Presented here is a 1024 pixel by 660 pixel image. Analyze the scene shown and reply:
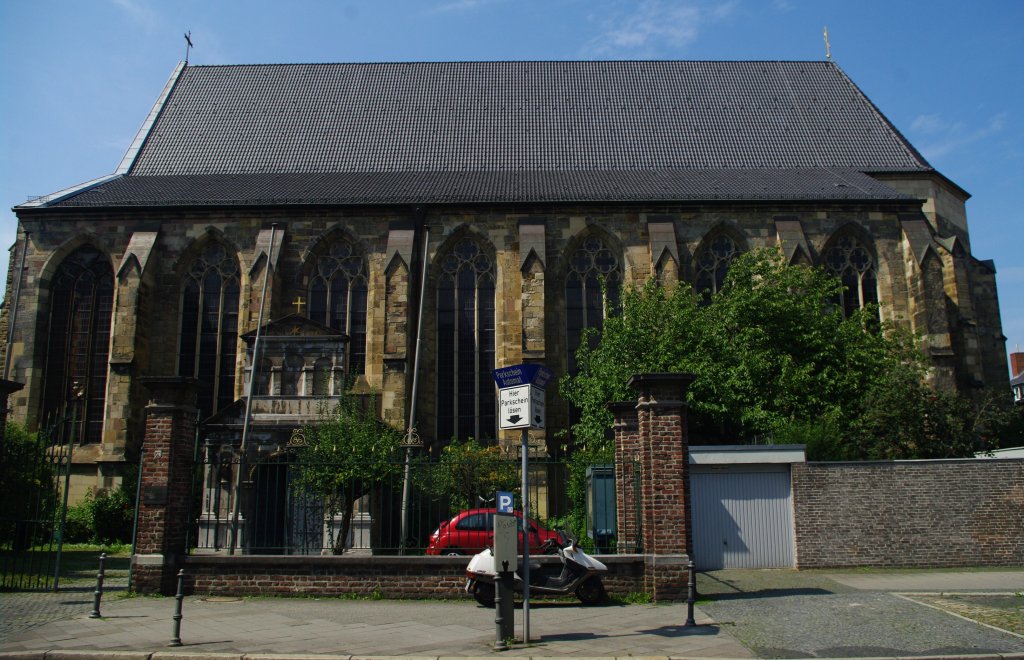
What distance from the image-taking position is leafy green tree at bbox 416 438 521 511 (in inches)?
555

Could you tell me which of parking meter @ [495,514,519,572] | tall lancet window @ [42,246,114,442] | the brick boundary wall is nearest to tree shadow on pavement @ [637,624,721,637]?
parking meter @ [495,514,519,572]

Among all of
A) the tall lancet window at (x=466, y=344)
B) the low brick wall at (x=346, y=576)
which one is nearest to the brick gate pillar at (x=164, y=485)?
the low brick wall at (x=346, y=576)

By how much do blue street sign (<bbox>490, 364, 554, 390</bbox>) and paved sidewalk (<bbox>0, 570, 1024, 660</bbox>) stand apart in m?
2.68

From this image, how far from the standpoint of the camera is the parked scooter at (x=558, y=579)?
427 inches

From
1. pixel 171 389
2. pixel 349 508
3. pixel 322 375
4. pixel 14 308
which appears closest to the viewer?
pixel 171 389

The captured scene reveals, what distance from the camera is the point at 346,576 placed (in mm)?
11477

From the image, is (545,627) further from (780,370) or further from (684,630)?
(780,370)

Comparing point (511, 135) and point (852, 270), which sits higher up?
point (511, 135)

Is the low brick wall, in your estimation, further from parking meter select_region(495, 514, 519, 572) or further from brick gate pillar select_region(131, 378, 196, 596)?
parking meter select_region(495, 514, 519, 572)

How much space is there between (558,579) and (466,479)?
5325mm

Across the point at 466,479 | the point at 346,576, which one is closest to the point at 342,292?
the point at 466,479

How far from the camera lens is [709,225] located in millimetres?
26188

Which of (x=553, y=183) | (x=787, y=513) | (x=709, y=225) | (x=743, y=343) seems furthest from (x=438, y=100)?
(x=787, y=513)

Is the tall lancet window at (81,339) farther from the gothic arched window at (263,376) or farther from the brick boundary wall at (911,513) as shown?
the brick boundary wall at (911,513)
